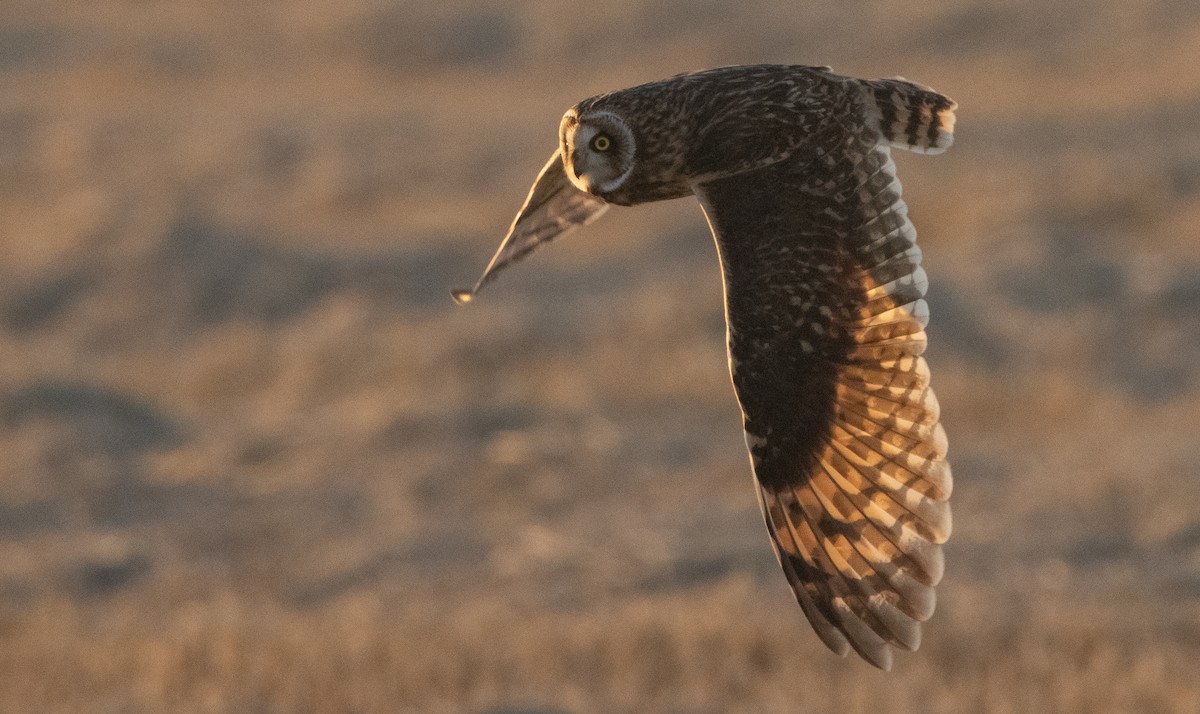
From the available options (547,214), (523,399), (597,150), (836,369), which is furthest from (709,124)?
(523,399)

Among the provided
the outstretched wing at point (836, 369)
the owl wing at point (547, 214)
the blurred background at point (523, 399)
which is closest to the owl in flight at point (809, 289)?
the outstretched wing at point (836, 369)

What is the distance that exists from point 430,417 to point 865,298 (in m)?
9.19

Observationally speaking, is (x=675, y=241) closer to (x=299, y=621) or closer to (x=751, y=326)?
(x=299, y=621)

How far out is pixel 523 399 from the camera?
601 inches

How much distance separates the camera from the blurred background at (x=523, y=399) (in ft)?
31.1

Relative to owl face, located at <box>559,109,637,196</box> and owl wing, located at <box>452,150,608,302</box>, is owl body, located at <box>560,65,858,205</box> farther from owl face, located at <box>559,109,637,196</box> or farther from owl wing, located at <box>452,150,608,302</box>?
owl wing, located at <box>452,150,608,302</box>

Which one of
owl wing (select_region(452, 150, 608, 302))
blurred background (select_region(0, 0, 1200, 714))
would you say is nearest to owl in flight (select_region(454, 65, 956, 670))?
owl wing (select_region(452, 150, 608, 302))

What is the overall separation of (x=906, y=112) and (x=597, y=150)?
84cm

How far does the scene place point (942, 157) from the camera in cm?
2175

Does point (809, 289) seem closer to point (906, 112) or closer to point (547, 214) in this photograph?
point (906, 112)

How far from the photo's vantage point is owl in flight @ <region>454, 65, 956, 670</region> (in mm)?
5406

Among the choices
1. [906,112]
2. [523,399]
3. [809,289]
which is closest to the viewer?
[809,289]

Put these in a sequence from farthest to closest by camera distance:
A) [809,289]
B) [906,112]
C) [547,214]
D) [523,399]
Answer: [523,399] → [547,214] → [906,112] → [809,289]

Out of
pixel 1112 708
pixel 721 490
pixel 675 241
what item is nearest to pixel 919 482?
pixel 1112 708
